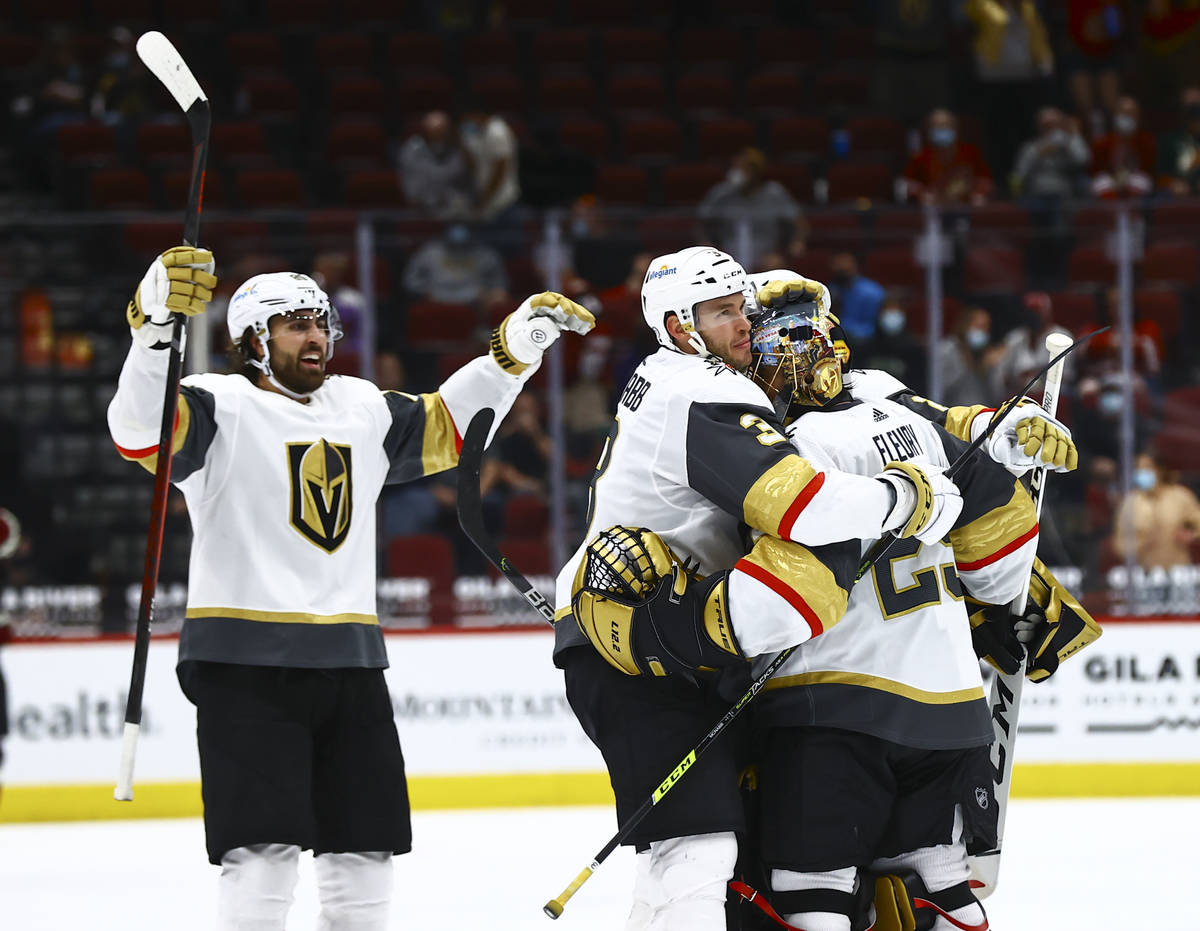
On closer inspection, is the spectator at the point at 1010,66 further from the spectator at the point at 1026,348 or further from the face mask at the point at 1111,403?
the face mask at the point at 1111,403

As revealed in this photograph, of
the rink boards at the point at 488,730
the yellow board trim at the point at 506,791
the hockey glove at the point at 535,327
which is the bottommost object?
the yellow board trim at the point at 506,791

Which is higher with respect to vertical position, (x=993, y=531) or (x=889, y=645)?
(x=993, y=531)

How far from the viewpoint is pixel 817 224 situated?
23.3 ft

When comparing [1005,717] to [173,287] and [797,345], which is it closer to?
[797,345]

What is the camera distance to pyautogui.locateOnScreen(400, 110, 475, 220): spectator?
29.1 ft

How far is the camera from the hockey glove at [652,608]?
283cm

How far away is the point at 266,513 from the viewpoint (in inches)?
130

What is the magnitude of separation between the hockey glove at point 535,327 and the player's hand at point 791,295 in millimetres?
545

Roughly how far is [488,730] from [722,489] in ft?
13.6

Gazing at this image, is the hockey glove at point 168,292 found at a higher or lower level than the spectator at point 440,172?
lower

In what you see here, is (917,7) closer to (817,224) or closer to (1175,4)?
(1175,4)

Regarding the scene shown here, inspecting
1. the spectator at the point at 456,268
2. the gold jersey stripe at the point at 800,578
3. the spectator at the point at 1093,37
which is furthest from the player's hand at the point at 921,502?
the spectator at the point at 1093,37

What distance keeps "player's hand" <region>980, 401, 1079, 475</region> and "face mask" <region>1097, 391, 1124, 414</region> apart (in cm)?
406

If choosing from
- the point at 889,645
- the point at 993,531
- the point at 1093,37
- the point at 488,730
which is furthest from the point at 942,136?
the point at 889,645
